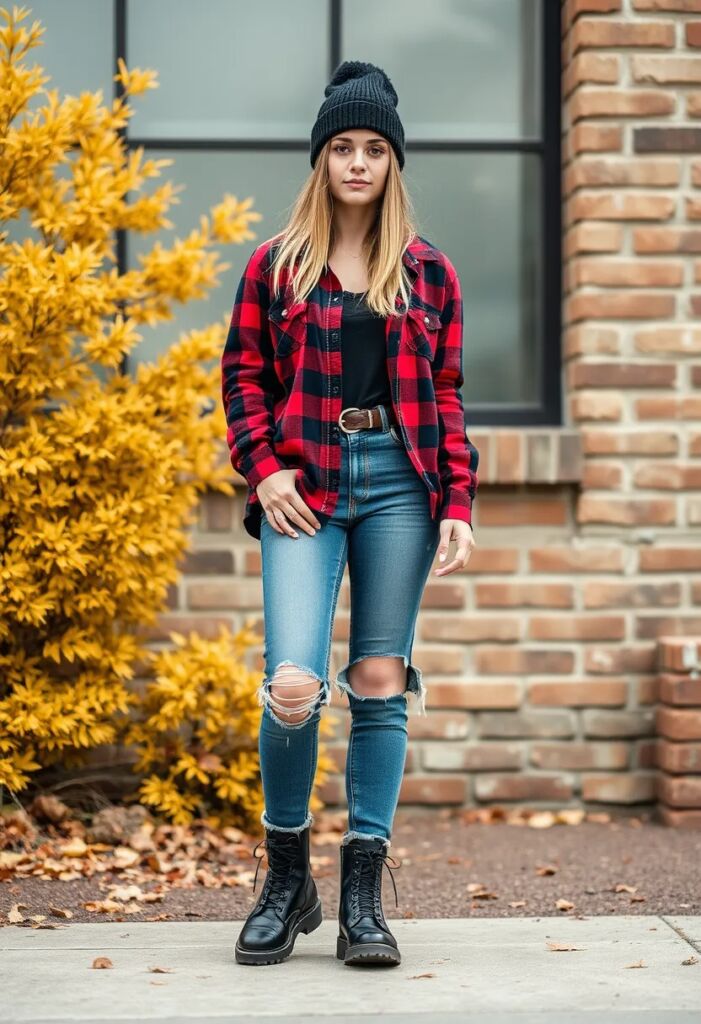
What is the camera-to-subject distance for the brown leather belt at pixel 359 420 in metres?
2.90

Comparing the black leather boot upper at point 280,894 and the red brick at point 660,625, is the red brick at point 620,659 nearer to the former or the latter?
the red brick at point 660,625

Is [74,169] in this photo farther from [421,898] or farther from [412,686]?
[421,898]

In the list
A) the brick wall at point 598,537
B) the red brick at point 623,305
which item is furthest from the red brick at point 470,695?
the red brick at point 623,305

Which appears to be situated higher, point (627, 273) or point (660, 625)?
point (627, 273)

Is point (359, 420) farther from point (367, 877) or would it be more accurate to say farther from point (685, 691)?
point (685, 691)

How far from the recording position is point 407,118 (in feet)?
15.9

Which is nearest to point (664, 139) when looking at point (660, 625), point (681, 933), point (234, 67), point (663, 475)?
point (663, 475)

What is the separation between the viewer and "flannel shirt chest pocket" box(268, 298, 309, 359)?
9.52ft

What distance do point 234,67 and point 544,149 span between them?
1.14 meters

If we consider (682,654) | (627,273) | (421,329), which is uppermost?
(627,273)

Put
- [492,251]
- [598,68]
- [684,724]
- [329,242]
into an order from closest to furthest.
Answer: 1. [329,242]
2. [684,724]
3. [598,68]
4. [492,251]

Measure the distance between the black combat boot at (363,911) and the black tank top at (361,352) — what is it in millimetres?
955

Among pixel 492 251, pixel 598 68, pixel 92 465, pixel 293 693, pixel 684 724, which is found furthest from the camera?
pixel 492 251

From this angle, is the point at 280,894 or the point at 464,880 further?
the point at 464,880
